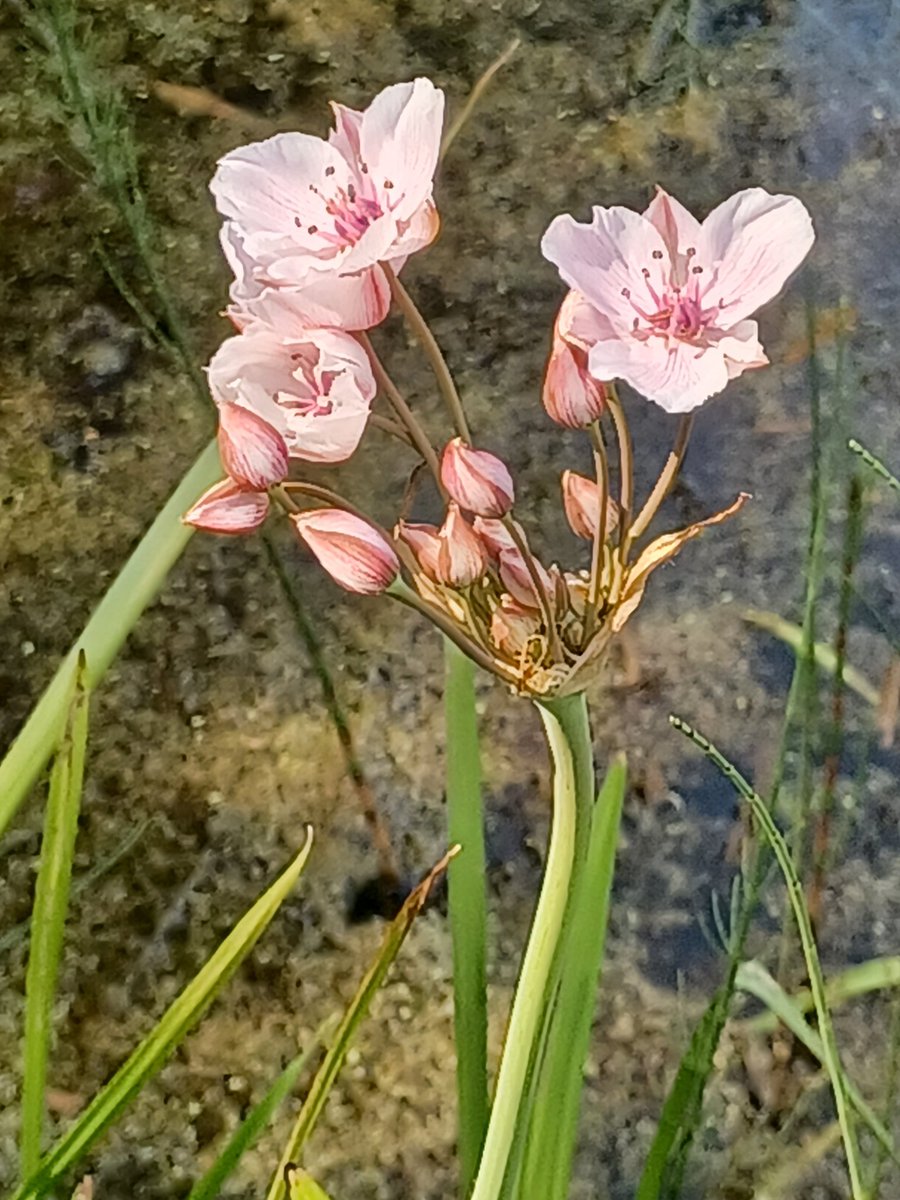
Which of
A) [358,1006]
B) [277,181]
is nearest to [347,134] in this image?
[277,181]

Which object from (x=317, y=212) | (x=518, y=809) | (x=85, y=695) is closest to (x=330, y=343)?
(x=317, y=212)

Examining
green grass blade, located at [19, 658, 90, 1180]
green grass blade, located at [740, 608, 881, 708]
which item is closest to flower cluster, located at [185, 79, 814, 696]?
green grass blade, located at [19, 658, 90, 1180]

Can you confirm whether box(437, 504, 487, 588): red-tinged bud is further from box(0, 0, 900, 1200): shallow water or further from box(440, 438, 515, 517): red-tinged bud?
box(0, 0, 900, 1200): shallow water

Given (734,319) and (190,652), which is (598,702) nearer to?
(190,652)

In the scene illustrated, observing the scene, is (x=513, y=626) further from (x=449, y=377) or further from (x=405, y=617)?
(x=405, y=617)

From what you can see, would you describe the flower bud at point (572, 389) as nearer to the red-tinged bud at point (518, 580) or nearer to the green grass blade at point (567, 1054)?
the red-tinged bud at point (518, 580)

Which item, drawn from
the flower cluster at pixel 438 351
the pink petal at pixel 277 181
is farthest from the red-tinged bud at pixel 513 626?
the pink petal at pixel 277 181
